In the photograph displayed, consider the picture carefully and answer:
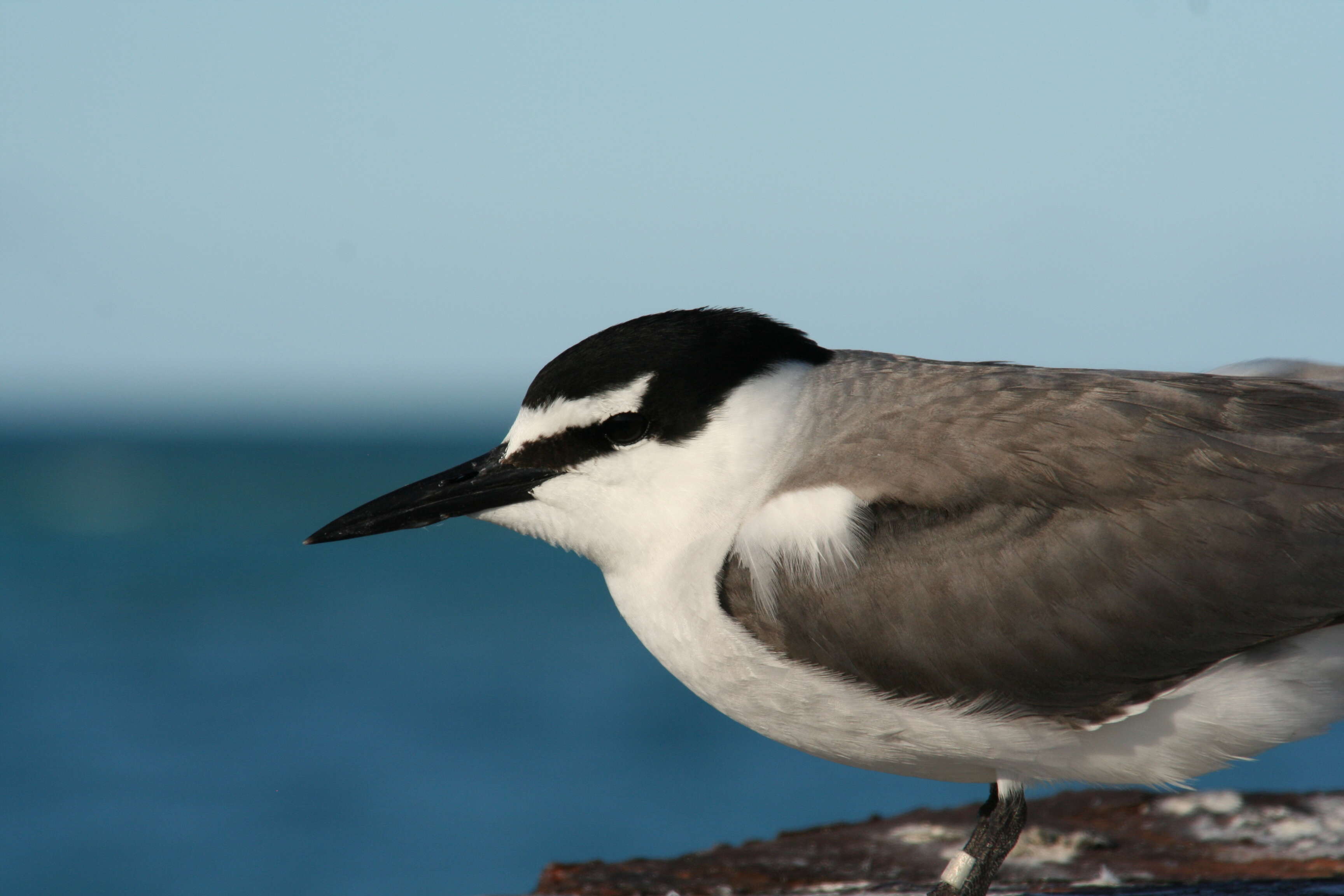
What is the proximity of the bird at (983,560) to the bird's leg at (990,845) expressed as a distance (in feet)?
0.04

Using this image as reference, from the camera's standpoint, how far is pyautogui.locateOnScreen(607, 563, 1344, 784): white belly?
4832 millimetres

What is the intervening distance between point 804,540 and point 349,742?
21.2 m

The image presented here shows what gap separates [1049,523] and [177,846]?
17649mm

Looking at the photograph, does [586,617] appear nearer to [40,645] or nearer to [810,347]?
[40,645]

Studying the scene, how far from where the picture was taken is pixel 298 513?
66.5 metres

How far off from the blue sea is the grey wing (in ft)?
22.7

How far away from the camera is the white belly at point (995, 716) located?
4832 mm

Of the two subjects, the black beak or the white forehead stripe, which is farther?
the black beak

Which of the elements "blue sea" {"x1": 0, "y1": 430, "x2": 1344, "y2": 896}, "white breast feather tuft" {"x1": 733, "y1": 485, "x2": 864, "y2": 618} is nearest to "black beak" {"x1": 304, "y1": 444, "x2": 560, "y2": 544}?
"white breast feather tuft" {"x1": 733, "y1": 485, "x2": 864, "y2": 618}

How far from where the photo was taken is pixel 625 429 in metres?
5.32

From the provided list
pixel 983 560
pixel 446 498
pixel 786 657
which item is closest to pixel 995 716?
pixel 983 560

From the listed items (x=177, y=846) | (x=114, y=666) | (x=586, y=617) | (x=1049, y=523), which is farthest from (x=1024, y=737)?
(x=586, y=617)

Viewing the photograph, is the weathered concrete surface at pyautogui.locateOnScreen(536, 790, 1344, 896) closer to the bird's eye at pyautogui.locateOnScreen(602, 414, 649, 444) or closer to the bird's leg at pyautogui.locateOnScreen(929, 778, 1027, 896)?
the bird's leg at pyautogui.locateOnScreen(929, 778, 1027, 896)

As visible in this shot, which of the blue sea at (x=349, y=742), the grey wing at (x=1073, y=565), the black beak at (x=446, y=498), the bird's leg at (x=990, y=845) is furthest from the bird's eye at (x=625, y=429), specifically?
the blue sea at (x=349, y=742)
